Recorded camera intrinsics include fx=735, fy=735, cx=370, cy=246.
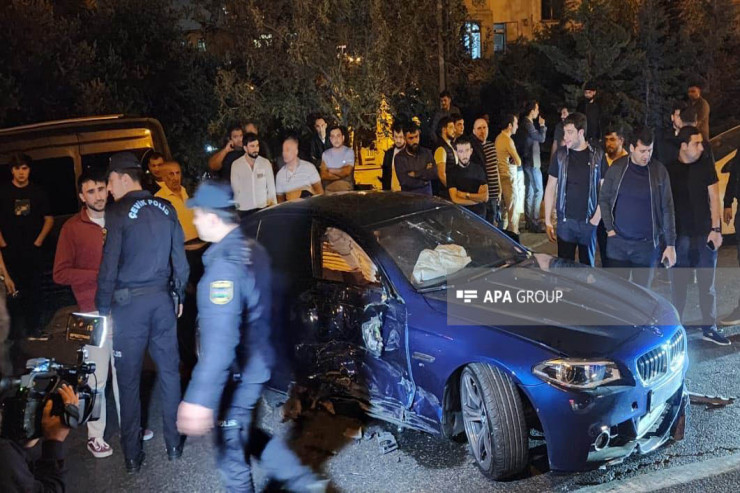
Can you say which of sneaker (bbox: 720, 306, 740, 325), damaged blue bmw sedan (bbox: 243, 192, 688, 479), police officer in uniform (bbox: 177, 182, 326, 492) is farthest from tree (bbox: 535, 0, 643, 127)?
police officer in uniform (bbox: 177, 182, 326, 492)

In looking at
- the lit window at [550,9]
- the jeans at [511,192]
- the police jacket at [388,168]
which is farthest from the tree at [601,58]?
the police jacket at [388,168]

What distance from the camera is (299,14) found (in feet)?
34.9

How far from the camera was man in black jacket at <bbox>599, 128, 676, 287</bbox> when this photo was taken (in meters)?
5.68

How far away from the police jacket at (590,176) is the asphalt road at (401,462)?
173cm

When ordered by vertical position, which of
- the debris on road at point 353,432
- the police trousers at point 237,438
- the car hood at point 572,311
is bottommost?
the debris on road at point 353,432

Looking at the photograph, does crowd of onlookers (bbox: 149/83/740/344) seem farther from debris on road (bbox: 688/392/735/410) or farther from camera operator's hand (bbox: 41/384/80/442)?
camera operator's hand (bbox: 41/384/80/442)

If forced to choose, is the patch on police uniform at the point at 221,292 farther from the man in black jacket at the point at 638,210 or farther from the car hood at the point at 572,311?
the man in black jacket at the point at 638,210

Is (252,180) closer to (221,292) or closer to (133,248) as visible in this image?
(133,248)

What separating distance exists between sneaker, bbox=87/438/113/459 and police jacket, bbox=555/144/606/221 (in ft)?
13.5

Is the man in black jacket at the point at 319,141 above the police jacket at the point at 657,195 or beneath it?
above

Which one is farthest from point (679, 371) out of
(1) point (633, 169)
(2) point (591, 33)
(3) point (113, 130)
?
(2) point (591, 33)

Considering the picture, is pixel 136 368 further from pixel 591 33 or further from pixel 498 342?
pixel 591 33

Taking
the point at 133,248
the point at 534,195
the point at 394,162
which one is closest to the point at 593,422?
the point at 133,248

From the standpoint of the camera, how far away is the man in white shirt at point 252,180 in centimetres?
755
